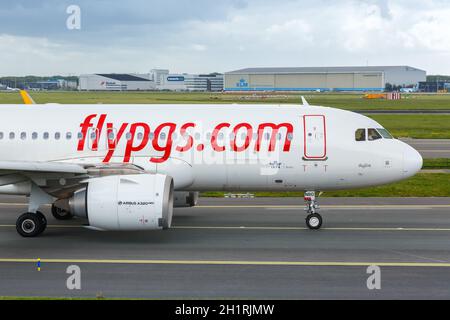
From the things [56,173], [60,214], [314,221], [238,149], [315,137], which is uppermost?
[315,137]

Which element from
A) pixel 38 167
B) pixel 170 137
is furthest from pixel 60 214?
pixel 170 137

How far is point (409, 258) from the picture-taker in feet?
53.3

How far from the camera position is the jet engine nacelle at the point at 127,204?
1691cm

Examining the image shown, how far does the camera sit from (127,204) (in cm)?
1694

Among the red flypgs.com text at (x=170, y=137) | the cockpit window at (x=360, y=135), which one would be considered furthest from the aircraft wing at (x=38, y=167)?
the cockpit window at (x=360, y=135)

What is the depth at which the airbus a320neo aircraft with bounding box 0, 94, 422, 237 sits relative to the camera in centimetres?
1919

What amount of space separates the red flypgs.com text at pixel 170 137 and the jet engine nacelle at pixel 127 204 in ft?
7.03

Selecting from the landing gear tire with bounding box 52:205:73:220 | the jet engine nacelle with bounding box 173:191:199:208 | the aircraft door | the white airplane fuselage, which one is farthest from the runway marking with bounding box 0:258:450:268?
the landing gear tire with bounding box 52:205:73:220

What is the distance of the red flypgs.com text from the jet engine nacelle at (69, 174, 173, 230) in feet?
7.03

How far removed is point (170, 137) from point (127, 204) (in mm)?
3261

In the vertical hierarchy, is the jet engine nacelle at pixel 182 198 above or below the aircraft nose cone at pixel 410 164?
below

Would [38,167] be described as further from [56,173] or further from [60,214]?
[60,214]

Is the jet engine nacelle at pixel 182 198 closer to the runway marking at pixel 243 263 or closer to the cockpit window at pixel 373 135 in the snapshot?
the runway marking at pixel 243 263
